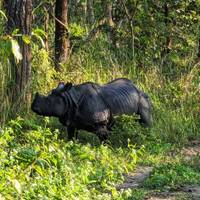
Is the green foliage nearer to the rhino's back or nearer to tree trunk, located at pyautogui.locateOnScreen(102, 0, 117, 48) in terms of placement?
the rhino's back

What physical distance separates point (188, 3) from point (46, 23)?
303 centimetres

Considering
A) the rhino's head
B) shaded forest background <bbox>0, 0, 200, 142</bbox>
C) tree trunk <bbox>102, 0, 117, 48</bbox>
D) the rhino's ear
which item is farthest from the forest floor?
tree trunk <bbox>102, 0, 117, 48</bbox>

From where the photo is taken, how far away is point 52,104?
8398mm

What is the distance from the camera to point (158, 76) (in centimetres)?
1132

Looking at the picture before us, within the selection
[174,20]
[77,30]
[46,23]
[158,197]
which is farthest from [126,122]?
[174,20]

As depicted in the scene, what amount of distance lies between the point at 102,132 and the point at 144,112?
1.06 meters

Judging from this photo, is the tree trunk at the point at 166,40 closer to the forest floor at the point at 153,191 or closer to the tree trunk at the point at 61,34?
the tree trunk at the point at 61,34

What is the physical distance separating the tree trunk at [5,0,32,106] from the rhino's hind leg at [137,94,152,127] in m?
1.78

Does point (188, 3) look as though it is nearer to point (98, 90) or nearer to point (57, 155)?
point (98, 90)

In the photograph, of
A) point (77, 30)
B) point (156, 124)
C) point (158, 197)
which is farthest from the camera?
point (77, 30)

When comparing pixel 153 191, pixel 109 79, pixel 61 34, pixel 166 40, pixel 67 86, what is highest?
pixel 61 34

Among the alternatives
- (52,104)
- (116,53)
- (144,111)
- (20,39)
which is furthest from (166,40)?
(52,104)

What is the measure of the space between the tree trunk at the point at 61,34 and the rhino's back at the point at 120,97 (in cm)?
188

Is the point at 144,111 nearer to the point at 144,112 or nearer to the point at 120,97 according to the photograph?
the point at 144,112
